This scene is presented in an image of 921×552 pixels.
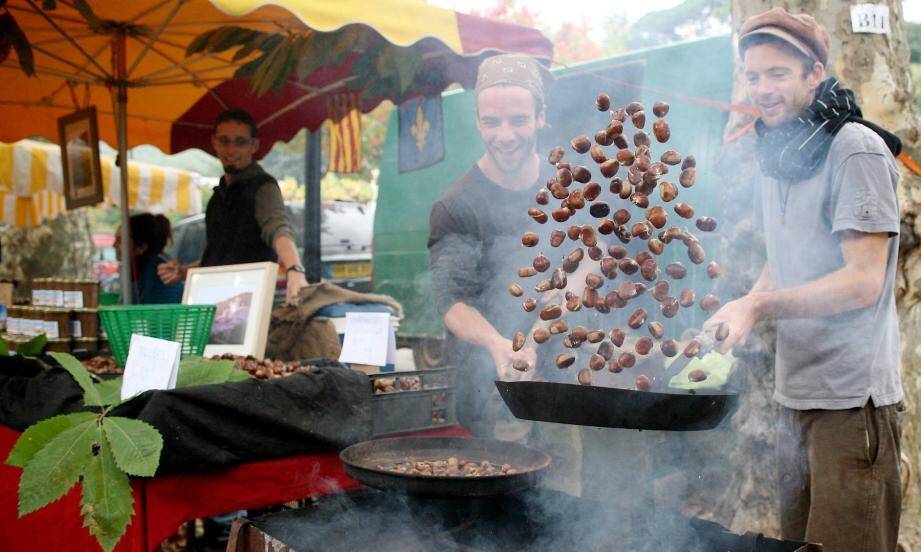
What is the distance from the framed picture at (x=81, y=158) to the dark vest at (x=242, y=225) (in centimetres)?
113

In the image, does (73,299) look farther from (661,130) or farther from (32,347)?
(661,130)

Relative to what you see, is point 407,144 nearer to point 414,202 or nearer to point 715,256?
point 414,202

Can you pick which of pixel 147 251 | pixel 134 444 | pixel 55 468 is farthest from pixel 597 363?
pixel 147 251

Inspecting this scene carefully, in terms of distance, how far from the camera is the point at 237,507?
213 cm

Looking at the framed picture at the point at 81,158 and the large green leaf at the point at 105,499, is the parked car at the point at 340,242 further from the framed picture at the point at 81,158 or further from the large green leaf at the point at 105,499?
the large green leaf at the point at 105,499

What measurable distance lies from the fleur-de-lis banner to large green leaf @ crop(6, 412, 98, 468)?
3.02 metres

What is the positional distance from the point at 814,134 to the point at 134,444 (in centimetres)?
205

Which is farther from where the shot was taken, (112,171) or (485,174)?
(112,171)

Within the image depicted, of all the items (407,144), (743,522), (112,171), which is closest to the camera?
(743,522)

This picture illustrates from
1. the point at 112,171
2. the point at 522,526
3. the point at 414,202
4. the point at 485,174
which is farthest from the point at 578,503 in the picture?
the point at 112,171

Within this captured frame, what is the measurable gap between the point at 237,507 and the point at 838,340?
1.85 metres

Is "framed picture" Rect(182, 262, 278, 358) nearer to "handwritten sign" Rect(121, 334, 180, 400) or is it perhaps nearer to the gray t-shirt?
"handwritten sign" Rect(121, 334, 180, 400)

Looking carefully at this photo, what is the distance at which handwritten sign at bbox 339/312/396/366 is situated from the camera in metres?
2.71

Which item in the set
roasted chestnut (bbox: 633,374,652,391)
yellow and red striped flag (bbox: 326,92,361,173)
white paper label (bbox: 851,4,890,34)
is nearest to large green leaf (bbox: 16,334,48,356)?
roasted chestnut (bbox: 633,374,652,391)
